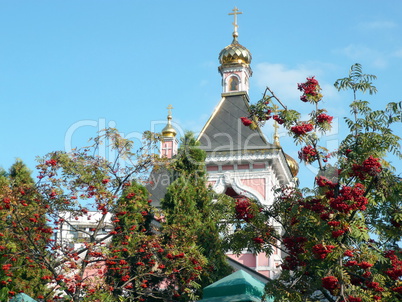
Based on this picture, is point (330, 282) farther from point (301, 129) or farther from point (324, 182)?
point (301, 129)

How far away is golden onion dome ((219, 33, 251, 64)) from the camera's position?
25.7m

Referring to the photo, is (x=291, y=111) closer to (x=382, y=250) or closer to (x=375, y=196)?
(x=375, y=196)

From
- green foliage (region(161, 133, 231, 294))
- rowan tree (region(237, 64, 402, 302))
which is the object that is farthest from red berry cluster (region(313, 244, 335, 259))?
green foliage (region(161, 133, 231, 294))

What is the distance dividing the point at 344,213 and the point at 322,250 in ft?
2.19

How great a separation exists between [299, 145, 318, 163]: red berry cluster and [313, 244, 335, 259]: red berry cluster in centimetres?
166

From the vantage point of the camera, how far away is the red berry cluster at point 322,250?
8367mm

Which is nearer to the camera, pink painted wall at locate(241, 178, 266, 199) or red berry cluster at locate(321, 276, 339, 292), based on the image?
red berry cluster at locate(321, 276, 339, 292)

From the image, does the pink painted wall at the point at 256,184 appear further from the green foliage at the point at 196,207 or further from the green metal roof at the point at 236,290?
the green metal roof at the point at 236,290

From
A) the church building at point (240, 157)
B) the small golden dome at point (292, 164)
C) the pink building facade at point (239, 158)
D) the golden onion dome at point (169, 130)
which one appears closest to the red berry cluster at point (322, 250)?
the church building at point (240, 157)

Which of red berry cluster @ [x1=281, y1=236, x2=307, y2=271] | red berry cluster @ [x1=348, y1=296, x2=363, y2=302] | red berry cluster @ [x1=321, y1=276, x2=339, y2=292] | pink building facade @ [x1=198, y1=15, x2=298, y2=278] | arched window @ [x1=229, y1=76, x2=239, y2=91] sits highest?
arched window @ [x1=229, y1=76, x2=239, y2=91]

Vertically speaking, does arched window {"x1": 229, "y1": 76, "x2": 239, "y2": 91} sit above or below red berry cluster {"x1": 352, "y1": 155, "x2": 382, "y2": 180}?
above

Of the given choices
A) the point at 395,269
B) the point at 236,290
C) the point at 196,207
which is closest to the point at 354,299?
the point at 395,269

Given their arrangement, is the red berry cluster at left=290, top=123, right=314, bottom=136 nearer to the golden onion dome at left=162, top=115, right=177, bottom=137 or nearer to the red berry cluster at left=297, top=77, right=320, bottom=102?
the red berry cluster at left=297, top=77, right=320, bottom=102

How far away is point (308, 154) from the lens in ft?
31.6
